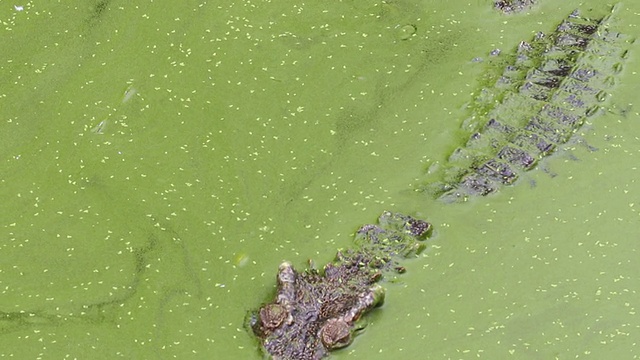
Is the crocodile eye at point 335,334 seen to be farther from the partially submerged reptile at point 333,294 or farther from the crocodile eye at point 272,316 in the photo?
the crocodile eye at point 272,316

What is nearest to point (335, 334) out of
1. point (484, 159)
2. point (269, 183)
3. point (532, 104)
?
point (269, 183)

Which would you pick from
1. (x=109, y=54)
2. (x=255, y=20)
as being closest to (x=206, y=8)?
(x=255, y=20)

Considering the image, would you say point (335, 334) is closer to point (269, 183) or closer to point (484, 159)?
point (269, 183)

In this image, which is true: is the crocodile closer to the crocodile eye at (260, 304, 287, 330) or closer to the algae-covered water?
the algae-covered water

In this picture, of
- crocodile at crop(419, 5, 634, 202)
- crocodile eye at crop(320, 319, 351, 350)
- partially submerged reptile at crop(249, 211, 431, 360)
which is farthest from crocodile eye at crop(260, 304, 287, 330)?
crocodile at crop(419, 5, 634, 202)

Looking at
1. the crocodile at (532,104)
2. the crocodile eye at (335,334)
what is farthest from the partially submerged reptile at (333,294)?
the crocodile at (532,104)

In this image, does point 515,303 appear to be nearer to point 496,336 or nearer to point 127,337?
point 496,336

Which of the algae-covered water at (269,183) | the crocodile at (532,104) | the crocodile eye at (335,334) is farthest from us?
the crocodile at (532,104)
